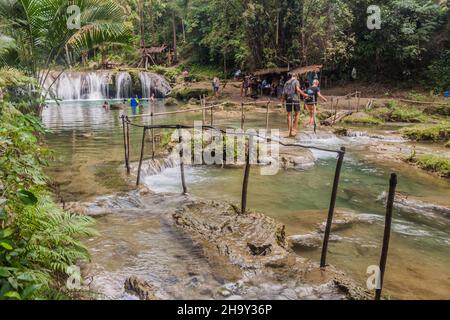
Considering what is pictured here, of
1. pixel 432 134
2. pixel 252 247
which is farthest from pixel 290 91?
pixel 252 247

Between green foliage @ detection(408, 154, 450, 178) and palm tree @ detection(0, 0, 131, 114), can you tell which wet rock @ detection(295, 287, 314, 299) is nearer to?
palm tree @ detection(0, 0, 131, 114)

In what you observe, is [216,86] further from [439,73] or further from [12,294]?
[12,294]

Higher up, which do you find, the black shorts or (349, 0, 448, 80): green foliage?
(349, 0, 448, 80): green foliage

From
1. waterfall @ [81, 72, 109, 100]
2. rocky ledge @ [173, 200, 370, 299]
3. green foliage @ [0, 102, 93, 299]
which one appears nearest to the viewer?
green foliage @ [0, 102, 93, 299]

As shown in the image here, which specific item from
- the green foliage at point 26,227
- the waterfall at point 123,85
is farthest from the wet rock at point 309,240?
the waterfall at point 123,85

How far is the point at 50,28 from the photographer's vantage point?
26.6ft

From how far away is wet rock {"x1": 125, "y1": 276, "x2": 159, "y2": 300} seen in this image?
145 inches

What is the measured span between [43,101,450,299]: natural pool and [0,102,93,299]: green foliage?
0.98 meters

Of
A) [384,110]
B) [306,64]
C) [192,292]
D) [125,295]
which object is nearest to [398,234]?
[192,292]

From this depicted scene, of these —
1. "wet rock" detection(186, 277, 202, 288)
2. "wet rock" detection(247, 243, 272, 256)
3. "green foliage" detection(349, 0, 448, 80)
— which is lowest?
"wet rock" detection(186, 277, 202, 288)

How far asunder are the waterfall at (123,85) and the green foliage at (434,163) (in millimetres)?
27752

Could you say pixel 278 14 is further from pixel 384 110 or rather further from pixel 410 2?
pixel 384 110

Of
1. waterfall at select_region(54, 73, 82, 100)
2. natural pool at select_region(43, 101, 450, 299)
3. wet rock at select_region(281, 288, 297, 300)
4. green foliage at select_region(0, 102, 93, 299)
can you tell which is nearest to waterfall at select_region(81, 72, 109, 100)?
waterfall at select_region(54, 73, 82, 100)

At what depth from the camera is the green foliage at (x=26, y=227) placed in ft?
9.38
